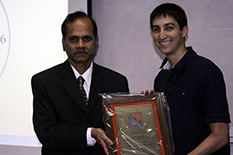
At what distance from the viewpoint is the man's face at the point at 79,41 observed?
1.61m

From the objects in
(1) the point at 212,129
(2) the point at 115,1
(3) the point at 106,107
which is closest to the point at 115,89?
(3) the point at 106,107

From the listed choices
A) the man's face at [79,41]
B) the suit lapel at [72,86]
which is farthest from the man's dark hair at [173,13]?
the suit lapel at [72,86]

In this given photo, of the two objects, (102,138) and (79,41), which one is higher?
(79,41)

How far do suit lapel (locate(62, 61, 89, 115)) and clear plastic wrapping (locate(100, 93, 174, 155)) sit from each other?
0.26m

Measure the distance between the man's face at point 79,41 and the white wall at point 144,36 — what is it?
0.74 m

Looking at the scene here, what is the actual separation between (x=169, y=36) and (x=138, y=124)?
61 centimetres

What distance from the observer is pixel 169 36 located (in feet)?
5.02

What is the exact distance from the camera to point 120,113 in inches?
52.1

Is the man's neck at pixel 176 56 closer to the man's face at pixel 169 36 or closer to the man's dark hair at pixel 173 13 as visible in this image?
the man's face at pixel 169 36

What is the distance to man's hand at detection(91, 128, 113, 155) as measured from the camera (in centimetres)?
130

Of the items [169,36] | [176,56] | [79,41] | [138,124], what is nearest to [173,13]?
[169,36]

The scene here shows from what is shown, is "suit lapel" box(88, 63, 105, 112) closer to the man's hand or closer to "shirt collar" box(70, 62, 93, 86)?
"shirt collar" box(70, 62, 93, 86)

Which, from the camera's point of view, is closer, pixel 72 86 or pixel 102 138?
pixel 102 138

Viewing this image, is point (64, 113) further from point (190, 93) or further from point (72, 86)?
point (190, 93)
